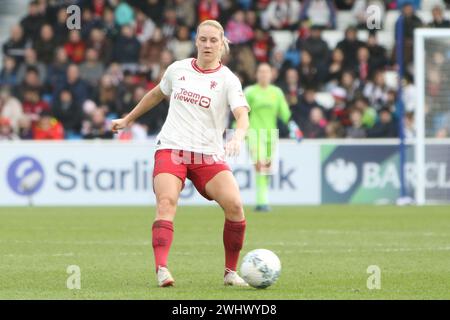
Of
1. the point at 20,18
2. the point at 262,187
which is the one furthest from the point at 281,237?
A: the point at 20,18

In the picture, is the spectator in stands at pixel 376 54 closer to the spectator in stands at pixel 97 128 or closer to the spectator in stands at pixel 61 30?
the spectator in stands at pixel 97 128

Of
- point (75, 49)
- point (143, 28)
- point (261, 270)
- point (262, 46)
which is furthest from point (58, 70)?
point (261, 270)

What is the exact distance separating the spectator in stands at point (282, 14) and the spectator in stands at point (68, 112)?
496cm

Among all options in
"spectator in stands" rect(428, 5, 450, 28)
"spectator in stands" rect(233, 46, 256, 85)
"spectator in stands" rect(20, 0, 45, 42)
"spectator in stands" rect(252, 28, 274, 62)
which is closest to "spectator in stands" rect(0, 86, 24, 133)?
"spectator in stands" rect(20, 0, 45, 42)

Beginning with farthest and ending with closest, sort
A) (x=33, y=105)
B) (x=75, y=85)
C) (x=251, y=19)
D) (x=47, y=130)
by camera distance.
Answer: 1. (x=251, y=19)
2. (x=75, y=85)
3. (x=33, y=105)
4. (x=47, y=130)

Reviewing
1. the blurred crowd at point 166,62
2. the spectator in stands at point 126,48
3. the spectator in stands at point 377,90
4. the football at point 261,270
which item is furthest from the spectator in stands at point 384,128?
the football at point 261,270

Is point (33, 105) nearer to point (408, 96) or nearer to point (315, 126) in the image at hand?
point (315, 126)

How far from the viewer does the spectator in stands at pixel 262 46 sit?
25.4 meters

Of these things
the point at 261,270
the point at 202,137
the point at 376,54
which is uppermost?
the point at 376,54

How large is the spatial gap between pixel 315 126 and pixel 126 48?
4556 mm

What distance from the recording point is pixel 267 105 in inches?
751
